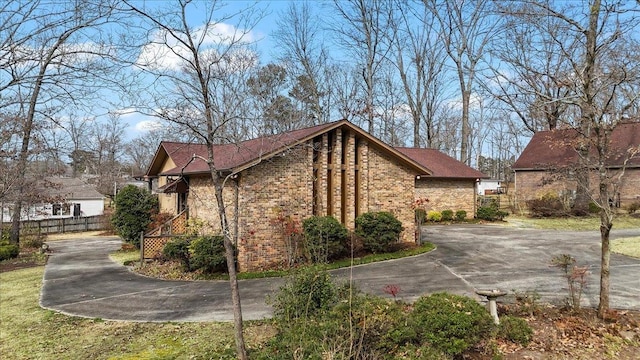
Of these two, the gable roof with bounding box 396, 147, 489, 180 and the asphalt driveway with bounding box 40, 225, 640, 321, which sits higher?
the gable roof with bounding box 396, 147, 489, 180

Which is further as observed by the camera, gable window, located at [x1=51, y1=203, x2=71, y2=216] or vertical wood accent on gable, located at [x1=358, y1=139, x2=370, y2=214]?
gable window, located at [x1=51, y1=203, x2=71, y2=216]

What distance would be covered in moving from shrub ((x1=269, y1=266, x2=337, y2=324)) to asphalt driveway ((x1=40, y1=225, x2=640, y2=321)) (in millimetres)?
529

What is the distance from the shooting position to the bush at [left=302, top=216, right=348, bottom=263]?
13.0m

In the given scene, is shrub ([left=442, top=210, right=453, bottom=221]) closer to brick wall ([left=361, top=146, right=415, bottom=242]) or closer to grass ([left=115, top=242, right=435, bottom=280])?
grass ([left=115, top=242, right=435, bottom=280])

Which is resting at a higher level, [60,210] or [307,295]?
[60,210]

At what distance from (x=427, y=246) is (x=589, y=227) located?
38.8ft

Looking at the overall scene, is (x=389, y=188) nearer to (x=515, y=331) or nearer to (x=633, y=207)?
(x=515, y=331)

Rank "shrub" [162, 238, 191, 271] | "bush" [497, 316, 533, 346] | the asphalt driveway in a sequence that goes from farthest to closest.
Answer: "shrub" [162, 238, 191, 271] → the asphalt driveway → "bush" [497, 316, 533, 346]

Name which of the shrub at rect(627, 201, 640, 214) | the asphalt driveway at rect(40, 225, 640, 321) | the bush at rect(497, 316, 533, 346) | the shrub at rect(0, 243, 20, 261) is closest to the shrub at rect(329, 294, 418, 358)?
the asphalt driveway at rect(40, 225, 640, 321)

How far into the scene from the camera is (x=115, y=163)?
53156 millimetres

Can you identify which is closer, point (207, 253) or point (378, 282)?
point (378, 282)

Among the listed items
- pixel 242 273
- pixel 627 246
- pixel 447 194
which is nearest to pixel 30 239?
pixel 242 273

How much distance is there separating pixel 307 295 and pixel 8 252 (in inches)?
683

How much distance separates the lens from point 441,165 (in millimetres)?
27391
